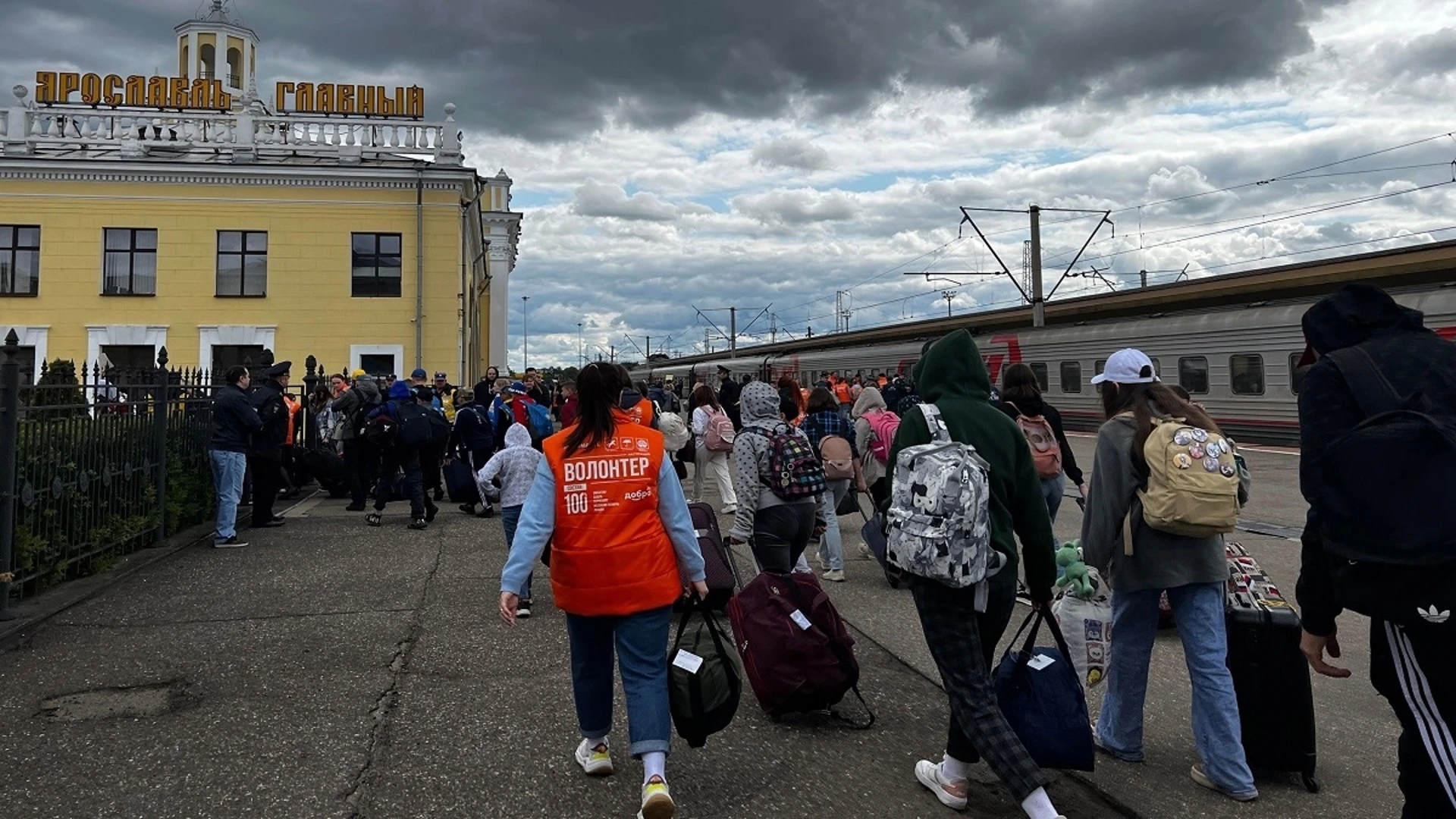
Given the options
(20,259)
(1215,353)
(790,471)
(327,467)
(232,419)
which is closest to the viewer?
(790,471)

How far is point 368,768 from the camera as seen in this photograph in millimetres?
4109

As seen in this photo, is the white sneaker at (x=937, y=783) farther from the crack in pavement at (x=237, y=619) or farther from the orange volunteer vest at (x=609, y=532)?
the crack in pavement at (x=237, y=619)

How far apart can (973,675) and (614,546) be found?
4.69 ft

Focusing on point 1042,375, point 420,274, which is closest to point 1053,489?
point 1042,375

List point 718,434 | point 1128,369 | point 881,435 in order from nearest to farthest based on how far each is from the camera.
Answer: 1. point 1128,369
2. point 881,435
3. point 718,434

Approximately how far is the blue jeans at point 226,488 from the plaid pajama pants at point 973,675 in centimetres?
802

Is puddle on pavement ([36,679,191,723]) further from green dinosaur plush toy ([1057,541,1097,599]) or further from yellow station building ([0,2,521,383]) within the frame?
yellow station building ([0,2,521,383])

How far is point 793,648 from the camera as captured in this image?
4.63 metres

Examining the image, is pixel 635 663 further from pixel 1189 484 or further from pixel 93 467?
pixel 93 467

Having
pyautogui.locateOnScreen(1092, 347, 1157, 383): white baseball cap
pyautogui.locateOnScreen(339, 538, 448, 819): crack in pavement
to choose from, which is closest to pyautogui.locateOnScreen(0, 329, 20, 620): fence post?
pyautogui.locateOnScreen(339, 538, 448, 819): crack in pavement

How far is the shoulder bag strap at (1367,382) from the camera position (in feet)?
8.49

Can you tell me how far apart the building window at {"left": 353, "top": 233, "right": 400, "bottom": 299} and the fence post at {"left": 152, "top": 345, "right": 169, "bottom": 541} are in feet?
56.5

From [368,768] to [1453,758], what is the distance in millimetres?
3823

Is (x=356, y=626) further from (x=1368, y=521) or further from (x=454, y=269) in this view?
(x=454, y=269)
